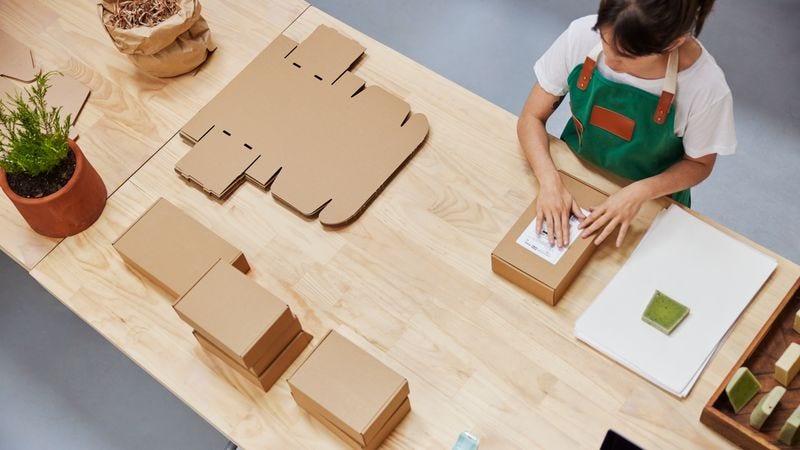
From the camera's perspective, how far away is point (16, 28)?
230cm

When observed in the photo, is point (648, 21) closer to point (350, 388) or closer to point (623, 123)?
point (623, 123)

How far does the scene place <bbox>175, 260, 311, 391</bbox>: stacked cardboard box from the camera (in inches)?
63.3

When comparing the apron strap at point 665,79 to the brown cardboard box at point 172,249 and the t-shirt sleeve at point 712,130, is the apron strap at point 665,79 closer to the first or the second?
the t-shirt sleeve at point 712,130

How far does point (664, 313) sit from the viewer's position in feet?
5.44

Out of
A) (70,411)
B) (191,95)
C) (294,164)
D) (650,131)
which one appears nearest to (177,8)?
(191,95)

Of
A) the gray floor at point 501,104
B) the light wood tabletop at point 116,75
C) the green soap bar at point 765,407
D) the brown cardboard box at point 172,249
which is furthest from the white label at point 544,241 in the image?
the gray floor at point 501,104

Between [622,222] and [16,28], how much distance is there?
5.47ft

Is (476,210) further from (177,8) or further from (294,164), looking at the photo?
(177,8)

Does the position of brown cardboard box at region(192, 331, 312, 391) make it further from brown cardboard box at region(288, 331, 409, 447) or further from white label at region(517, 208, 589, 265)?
white label at region(517, 208, 589, 265)

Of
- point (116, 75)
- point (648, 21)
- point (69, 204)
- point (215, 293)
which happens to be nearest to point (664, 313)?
point (648, 21)

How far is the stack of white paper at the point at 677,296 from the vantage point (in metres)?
1.63

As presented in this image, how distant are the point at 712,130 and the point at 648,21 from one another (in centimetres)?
36

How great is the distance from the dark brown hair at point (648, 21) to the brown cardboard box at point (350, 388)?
730 mm

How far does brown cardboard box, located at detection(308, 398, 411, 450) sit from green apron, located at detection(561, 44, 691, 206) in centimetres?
70
